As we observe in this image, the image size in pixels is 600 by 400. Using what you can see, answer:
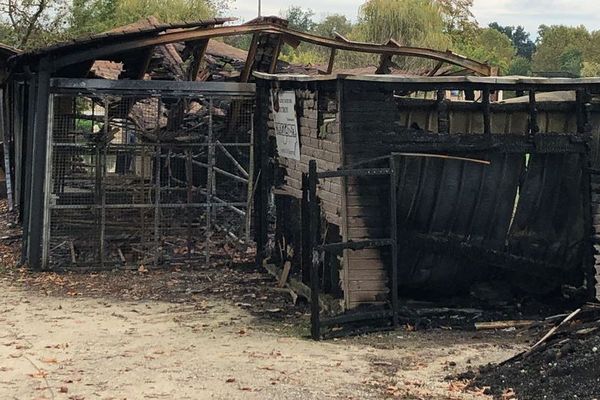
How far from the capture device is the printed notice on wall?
1092 cm

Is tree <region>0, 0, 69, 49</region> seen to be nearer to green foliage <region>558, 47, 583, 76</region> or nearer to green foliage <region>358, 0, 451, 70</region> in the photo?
green foliage <region>358, 0, 451, 70</region>

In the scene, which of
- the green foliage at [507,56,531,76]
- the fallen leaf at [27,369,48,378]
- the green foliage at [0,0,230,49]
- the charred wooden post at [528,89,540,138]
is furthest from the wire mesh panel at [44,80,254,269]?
the green foliage at [507,56,531,76]

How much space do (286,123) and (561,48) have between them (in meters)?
76.9

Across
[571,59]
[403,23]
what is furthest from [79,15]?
[571,59]

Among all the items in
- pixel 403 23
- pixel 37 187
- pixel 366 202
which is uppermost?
pixel 403 23

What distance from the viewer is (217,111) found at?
594 inches

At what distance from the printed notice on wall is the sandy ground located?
2.32 m

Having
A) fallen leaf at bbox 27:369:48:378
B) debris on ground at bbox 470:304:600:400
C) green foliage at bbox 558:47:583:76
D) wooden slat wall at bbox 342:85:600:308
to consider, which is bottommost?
fallen leaf at bbox 27:369:48:378

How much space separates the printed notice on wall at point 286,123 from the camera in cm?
1092

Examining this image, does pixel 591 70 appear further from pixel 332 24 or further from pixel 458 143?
pixel 458 143

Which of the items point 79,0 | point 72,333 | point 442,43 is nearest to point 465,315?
point 72,333

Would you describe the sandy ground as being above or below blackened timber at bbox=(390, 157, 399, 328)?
below

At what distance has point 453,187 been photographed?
9.74 m

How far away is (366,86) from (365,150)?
73cm
